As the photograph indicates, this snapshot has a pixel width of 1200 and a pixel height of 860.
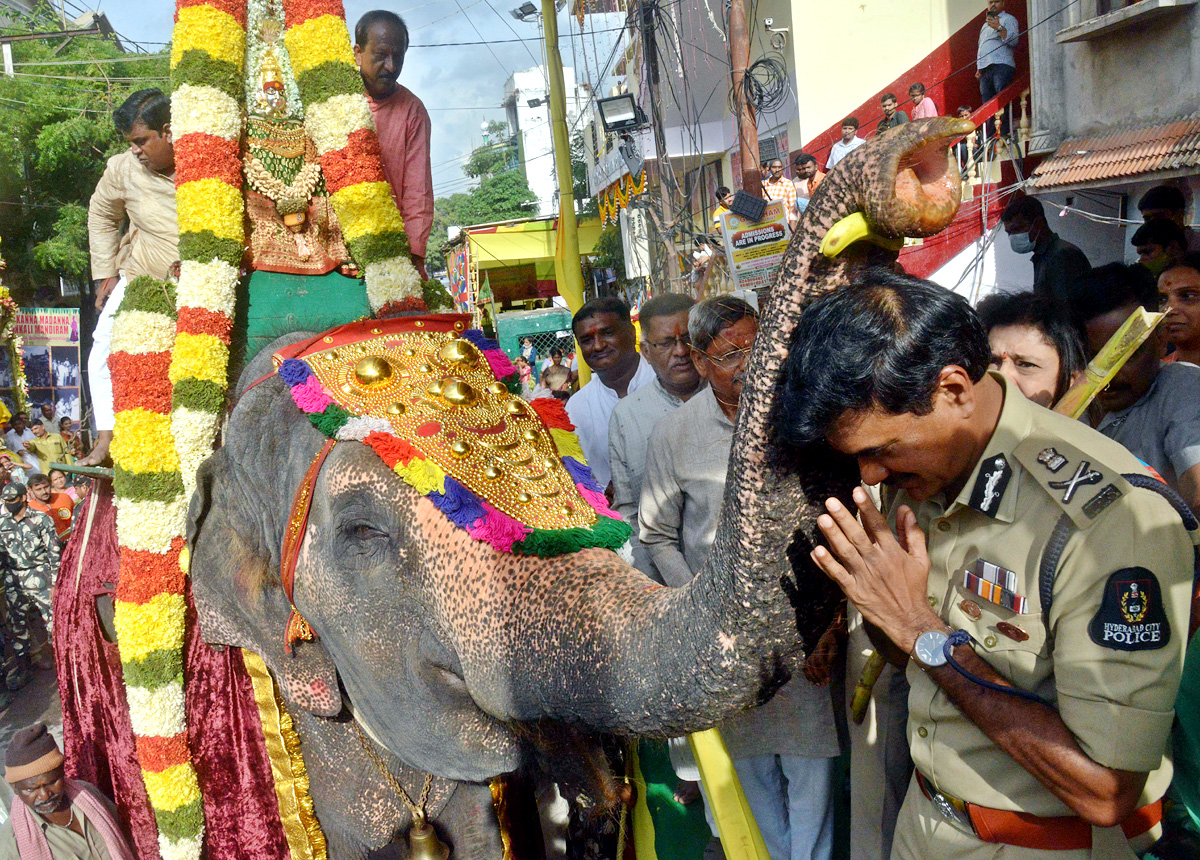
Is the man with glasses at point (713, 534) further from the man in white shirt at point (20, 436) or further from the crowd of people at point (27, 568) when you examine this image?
the man in white shirt at point (20, 436)

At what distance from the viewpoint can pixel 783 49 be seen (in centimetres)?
1418

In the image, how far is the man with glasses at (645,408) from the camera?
14.1ft

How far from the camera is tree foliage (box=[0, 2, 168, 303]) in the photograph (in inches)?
581

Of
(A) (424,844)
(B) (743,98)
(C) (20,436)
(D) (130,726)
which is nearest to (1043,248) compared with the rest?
(B) (743,98)

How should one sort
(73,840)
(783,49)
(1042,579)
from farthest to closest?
(783,49) → (73,840) → (1042,579)

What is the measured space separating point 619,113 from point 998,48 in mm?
5155

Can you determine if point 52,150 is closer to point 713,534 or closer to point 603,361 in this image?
point 603,361

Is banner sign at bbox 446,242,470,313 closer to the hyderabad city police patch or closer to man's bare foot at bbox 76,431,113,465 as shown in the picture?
man's bare foot at bbox 76,431,113,465

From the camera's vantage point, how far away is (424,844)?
2580mm

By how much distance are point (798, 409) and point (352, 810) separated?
1938 millimetres

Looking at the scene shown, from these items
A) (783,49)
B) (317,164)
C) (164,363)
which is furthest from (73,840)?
(783,49)

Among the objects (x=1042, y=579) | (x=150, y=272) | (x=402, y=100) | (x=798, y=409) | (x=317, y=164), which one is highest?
(x=402, y=100)

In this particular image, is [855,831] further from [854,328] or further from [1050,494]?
[854,328]

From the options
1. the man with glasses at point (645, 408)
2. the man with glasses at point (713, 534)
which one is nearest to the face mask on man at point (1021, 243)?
the man with glasses at point (645, 408)
